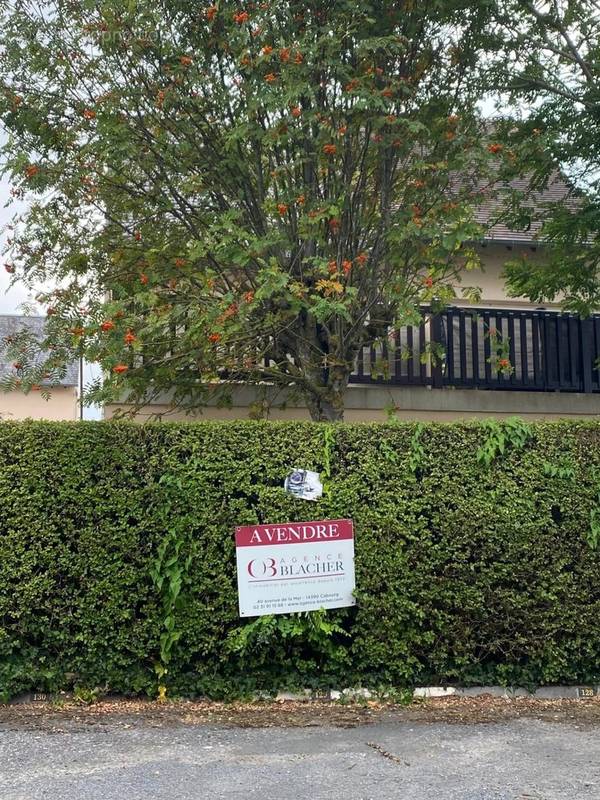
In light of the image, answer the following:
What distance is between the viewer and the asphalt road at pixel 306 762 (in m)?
4.51

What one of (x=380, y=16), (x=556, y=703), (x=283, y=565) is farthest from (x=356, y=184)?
(x=556, y=703)

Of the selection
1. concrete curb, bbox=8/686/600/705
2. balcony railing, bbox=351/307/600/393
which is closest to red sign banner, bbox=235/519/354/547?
concrete curb, bbox=8/686/600/705

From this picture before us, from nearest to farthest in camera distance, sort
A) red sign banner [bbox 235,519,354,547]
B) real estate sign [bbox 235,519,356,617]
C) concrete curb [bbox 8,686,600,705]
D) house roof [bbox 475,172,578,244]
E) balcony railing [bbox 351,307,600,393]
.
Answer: concrete curb [bbox 8,686,600,705] < real estate sign [bbox 235,519,356,617] < red sign banner [bbox 235,519,354,547] < house roof [bbox 475,172,578,244] < balcony railing [bbox 351,307,600,393]

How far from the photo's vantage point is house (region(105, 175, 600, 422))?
9.78 m

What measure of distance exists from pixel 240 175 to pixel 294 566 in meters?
4.01

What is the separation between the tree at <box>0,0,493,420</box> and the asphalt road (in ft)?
10.2

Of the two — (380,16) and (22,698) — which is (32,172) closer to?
(380,16)

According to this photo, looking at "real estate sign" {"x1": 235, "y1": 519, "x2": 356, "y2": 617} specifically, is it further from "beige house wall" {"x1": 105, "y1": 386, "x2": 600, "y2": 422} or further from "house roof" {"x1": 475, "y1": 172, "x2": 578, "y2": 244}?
"house roof" {"x1": 475, "y1": 172, "x2": 578, "y2": 244}

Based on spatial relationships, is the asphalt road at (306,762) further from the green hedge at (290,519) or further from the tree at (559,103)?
the tree at (559,103)

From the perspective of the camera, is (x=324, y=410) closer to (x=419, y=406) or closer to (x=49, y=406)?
(x=419, y=406)

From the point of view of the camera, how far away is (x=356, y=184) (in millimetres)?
8117

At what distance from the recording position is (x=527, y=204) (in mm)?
12242

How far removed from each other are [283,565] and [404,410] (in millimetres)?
4079

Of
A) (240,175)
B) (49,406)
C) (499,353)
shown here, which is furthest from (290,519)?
(49,406)
